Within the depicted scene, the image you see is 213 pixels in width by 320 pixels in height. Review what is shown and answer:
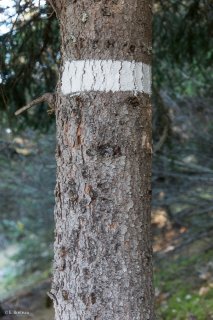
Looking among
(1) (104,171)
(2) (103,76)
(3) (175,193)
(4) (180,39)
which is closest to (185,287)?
(3) (175,193)

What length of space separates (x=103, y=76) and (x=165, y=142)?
3.38 metres

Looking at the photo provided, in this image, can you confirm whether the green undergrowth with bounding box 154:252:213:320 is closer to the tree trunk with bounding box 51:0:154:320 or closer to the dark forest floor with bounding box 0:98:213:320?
the dark forest floor with bounding box 0:98:213:320

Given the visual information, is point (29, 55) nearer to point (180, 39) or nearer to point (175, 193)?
point (180, 39)

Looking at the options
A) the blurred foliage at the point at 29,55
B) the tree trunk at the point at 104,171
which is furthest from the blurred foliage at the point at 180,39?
the tree trunk at the point at 104,171

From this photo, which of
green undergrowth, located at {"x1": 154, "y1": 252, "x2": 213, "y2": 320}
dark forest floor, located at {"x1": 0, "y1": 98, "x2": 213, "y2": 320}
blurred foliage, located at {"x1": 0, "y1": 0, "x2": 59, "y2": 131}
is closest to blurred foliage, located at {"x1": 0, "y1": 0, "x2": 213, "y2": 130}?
blurred foliage, located at {"x1": 0, "y1": 0, "x2": 59, "y2": 131}

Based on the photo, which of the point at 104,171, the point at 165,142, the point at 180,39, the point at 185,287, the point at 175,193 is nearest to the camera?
the point at 104,171

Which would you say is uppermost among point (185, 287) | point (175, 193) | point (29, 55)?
point (29, 55)

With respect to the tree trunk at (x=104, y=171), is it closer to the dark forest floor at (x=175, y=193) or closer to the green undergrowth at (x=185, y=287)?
the dark forest floor at (x=175, y=193)

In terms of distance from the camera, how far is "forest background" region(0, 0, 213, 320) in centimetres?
418

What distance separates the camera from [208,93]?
6230 mm

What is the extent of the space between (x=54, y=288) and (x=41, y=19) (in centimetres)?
259

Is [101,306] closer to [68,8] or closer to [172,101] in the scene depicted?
[68,8]

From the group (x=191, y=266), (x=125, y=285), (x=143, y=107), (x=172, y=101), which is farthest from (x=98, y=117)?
(x=191, y=266)

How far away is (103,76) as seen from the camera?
1.91 metres
